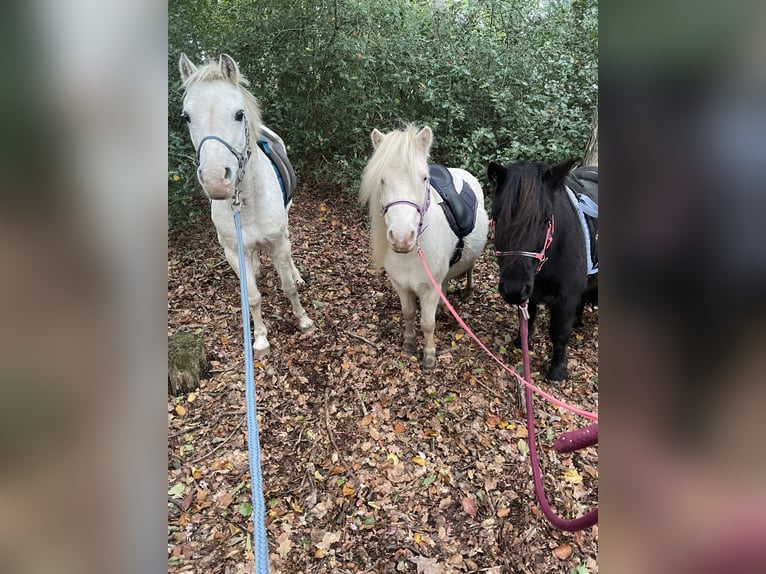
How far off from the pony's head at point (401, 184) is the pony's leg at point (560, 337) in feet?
5.24

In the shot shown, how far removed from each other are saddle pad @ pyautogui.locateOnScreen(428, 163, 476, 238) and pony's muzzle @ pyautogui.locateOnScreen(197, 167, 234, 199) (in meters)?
1.91

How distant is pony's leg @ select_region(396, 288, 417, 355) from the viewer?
12.9ft

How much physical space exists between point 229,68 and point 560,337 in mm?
3635

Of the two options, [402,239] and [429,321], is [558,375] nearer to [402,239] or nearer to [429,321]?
[429,321]

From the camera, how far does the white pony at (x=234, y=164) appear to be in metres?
2.80

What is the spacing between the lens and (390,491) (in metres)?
2.98

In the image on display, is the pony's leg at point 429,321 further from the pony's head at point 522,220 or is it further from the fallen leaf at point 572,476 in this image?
the fallen leaf at point 572,476

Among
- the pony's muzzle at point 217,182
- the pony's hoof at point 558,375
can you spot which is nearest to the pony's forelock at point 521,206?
the pony's hoof at point 558,375

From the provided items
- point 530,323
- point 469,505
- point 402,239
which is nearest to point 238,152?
point 402,239

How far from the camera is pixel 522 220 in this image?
2820 mm

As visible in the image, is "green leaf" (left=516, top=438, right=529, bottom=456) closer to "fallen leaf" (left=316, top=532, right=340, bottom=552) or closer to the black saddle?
"fallen leaf" (left=316, top=532, right=340, bottom=552)
